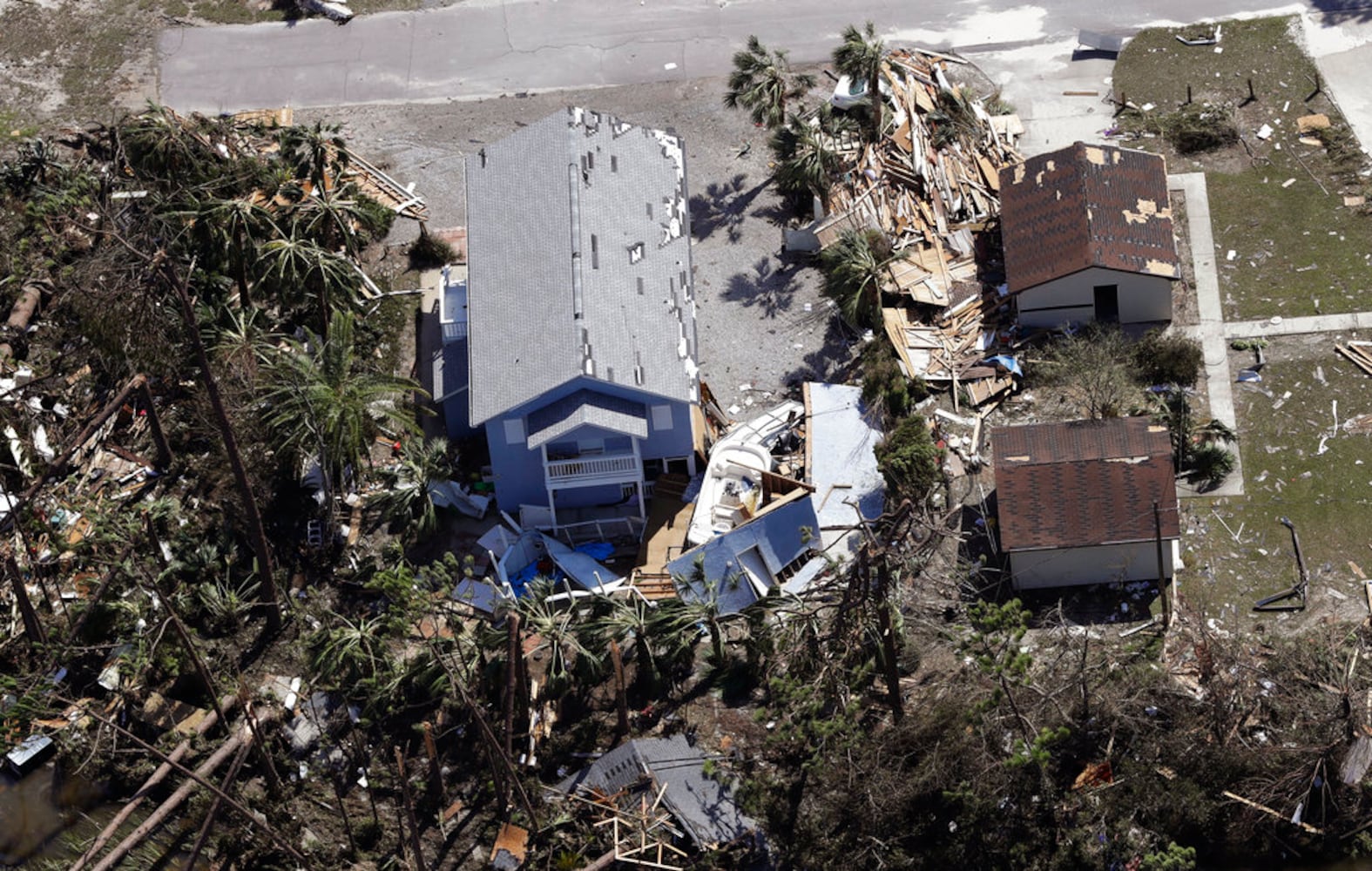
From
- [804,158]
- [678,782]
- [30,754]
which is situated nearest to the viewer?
[678,782]

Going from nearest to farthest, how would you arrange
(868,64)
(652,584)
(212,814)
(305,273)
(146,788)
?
(212,814)
(146,788)
(652,584)
(305,273)
(868,64)

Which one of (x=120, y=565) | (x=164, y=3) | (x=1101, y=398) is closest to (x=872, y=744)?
(x=1101, y=398)

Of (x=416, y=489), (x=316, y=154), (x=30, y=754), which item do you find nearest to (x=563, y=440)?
(x=416, y=489)

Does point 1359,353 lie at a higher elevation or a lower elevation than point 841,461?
higher

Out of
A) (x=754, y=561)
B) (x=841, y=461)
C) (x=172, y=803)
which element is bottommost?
(x=172, y=803)

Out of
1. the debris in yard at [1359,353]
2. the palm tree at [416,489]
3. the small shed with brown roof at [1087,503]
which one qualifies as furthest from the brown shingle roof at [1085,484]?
the palm tree at [416,489]

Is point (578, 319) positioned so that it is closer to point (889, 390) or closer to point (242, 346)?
point (889, 390)

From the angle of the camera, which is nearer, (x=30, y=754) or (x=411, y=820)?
(x=411, y=820)

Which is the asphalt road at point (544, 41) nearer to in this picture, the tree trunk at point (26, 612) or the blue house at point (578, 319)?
the blue house at point (578, 319)
